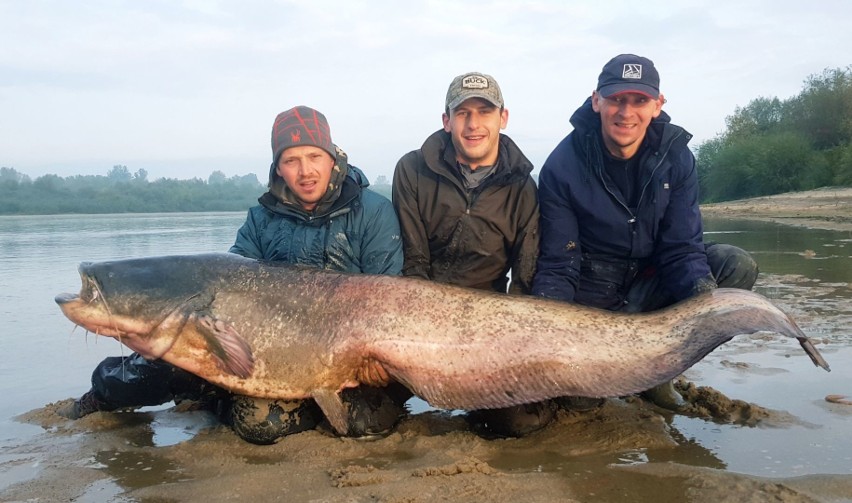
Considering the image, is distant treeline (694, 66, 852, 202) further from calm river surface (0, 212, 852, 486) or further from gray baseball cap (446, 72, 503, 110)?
gray baseball cap (446, 72, 503, 110)

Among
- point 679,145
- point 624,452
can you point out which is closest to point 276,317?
point 624,452

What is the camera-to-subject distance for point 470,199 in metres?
4.63

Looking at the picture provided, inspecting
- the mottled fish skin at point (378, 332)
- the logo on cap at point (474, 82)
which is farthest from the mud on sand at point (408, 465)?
the logo on cap at point (474, 82)

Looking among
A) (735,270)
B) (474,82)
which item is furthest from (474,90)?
(735,270)

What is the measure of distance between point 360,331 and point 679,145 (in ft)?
8.09

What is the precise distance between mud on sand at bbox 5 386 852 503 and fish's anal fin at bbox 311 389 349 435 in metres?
0.14

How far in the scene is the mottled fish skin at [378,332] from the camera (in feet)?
11.4

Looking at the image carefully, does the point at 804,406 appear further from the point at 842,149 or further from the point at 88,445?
the point at 842,149

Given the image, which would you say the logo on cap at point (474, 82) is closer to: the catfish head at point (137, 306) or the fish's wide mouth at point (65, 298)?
the catfish head at point (137, 306)

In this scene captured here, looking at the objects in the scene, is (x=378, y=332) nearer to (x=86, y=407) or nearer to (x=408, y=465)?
(x=408, y=465)

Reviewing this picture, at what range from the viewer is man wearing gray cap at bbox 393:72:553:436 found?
452 centimetres

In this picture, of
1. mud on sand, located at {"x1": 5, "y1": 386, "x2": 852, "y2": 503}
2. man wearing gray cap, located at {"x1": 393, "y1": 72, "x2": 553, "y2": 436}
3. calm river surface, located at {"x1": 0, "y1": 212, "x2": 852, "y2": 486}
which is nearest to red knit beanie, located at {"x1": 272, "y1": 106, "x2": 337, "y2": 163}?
man wearing gray cap, located at {"x1": 393, "y1": 72, "x2": 553, "y2": 436}

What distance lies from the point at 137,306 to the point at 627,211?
3.12 meters

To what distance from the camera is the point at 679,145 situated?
14.5 ft
